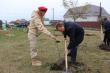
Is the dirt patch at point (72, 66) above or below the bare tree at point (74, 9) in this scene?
below

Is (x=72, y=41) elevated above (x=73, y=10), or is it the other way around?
(x=73, y=10)

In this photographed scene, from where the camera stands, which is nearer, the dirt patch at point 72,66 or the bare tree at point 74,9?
the dirt patch at point 72,66

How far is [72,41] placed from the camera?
12.2ft

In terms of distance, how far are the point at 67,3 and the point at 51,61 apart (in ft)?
57.7

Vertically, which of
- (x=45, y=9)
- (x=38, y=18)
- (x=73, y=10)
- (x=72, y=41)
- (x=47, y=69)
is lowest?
(x=47, y=69)

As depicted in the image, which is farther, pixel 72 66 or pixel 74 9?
pixel 74 9

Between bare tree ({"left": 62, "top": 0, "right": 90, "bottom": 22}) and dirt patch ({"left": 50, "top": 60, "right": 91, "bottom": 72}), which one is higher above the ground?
bare tree ({"left": 62, "top": 0, "right": 90, "bottom": 22})

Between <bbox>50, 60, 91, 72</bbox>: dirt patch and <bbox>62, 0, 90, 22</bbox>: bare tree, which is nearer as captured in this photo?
<bbox>50, 60, 91, 72</bbox>: dirt patch

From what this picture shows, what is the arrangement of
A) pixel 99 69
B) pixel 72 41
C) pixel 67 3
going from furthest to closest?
pixel 67 3 → pixel 99 69 → pixel 72 41

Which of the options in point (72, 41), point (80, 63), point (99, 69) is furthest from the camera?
point (80, 63)

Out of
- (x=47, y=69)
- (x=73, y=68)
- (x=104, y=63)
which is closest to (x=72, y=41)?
(x=73, y=68)

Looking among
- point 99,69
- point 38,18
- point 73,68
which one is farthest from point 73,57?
point 38,18

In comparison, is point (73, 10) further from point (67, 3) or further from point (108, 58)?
point (108, 58)

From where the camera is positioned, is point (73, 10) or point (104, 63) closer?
point (104, 63)
